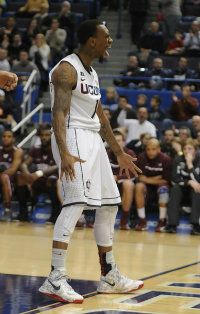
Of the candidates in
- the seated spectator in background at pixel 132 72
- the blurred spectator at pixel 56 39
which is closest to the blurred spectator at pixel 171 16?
the seated spectator in background at pixel 132 72

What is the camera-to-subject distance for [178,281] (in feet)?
26.5

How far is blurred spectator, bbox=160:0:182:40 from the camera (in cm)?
1945

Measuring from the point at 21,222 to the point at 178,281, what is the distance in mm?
6021

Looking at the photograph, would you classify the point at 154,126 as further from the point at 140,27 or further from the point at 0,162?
the point at 140,27

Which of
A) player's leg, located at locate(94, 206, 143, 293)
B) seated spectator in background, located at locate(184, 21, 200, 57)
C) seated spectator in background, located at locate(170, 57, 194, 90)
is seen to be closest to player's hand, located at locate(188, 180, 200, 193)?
seated spectator in background, located at locate(170, 57, 194, 90)

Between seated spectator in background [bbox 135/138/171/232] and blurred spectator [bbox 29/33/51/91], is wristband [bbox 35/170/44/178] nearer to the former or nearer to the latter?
seated spectator in background [bbox 135/138/171/232]

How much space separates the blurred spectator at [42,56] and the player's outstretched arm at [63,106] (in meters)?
11.8

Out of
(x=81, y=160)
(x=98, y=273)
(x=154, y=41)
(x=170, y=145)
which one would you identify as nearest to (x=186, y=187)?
(x=170, y=145)

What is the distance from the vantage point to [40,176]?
14.1 meters

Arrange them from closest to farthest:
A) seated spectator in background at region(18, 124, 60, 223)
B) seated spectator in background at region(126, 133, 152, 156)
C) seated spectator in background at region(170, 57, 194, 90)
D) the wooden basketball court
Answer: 1. the wooden basketball court
2. seated spectator in background at region(18, 124, 60, 223)
3. seated spectator in background at region(126, 133, 152, 156)
4. seated spectator in background at region(170, 57, 194, 90)

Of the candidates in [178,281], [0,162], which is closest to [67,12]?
[0,162]

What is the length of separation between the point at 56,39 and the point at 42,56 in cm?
77

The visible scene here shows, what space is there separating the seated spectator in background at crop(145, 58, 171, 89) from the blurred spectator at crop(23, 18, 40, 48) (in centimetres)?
318

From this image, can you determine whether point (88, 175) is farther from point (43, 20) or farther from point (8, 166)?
point (43, 20)
